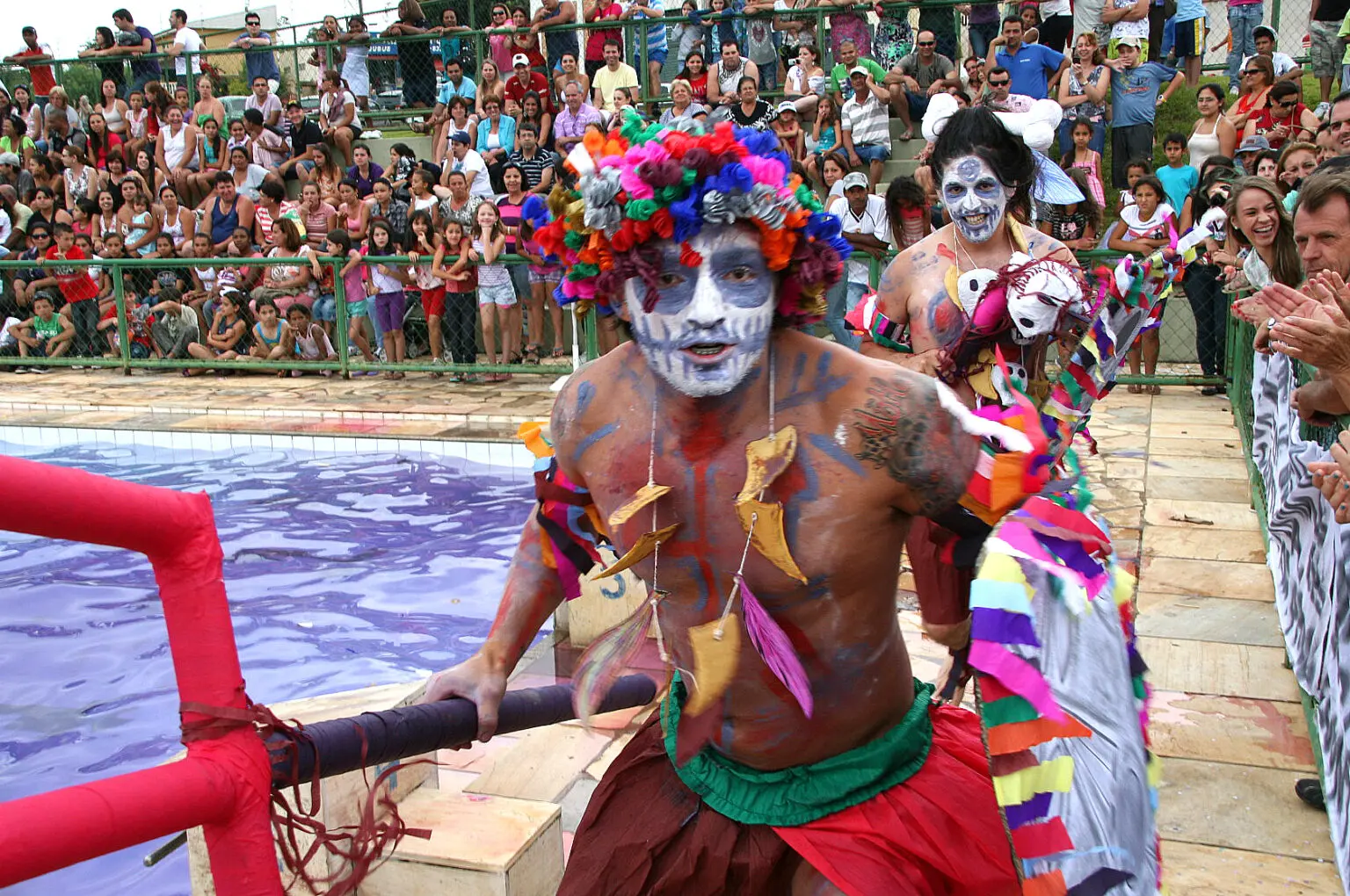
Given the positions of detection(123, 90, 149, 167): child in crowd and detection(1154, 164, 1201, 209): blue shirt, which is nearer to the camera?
detection(1154, 164, 1201, 209): blue shirt

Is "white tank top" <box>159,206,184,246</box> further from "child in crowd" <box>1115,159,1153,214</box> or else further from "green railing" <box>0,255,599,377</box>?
"child in crowd" <box>1115,159,1153,214</box>

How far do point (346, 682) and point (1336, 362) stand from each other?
464 cm

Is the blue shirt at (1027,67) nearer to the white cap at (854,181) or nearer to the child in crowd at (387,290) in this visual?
the white cap at (854,181)

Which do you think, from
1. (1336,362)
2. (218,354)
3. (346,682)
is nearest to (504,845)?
(1336,362)

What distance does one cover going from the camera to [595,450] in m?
2.54

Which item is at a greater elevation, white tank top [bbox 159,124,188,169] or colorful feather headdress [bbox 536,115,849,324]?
white tank top [bbox 159,124,188,169]

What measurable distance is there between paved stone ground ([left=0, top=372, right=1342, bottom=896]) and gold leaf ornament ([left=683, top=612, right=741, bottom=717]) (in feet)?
1.81

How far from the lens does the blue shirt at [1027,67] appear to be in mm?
11969

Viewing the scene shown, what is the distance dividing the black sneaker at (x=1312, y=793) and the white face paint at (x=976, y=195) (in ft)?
6.63

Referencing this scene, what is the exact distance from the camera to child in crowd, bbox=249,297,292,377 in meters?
12.7

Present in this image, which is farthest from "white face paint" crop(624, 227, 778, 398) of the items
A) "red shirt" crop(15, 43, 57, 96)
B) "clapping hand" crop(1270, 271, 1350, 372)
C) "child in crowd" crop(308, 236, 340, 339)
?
"red shirt" crop(15, 43, 57, 96)

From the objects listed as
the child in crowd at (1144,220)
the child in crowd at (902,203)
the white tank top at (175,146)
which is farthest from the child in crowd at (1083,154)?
the white tank top at (175,146)

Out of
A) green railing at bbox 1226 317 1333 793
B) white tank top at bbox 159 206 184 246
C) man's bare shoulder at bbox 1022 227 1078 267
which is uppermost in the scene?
white tank top at bbox 159 206 184 246

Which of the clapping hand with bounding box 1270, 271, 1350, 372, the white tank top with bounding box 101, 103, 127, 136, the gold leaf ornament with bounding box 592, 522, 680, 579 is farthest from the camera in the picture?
the white tank top with bounding box 101, 103, 127, 136
